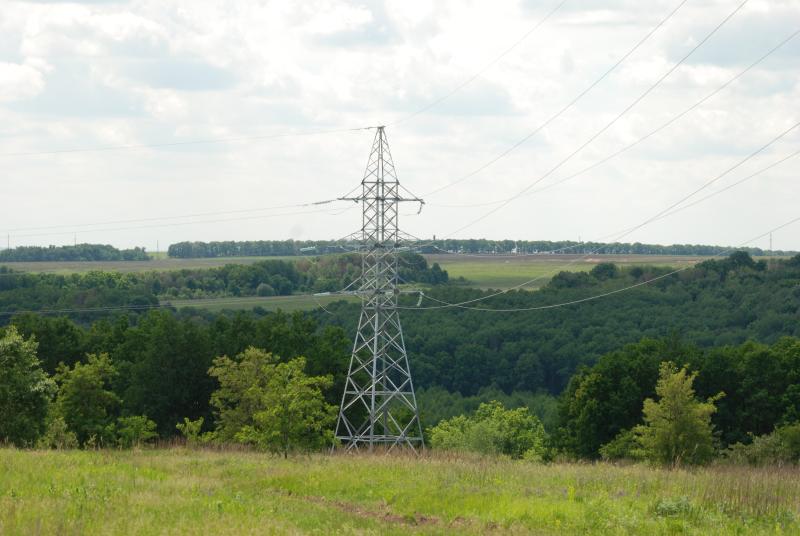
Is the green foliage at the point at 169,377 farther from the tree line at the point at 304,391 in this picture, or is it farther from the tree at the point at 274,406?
the tree at the point at 274,406

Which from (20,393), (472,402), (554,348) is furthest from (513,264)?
(20,393)

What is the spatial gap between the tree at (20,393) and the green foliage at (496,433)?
1792 inches

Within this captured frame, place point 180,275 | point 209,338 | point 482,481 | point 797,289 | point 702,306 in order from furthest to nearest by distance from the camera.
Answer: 1. point 180,275
2. point 702,306
3. point 797,289
4. point 209,338
5. point 482,481

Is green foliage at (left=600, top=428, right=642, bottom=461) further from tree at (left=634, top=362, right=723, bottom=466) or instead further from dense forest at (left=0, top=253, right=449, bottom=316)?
dense forest at (left=0, top=253, right=449, bottom=316)

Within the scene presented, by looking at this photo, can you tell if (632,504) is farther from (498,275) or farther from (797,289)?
(498,275)

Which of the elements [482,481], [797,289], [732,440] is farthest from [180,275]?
[482,481]

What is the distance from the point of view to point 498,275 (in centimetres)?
19950

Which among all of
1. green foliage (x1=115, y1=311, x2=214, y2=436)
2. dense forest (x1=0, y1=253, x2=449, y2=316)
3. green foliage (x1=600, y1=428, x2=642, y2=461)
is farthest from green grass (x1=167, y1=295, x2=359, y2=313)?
green foliage (x1=600, y1=428, x2=642, y2=461)

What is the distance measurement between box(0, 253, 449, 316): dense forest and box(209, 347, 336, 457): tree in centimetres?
7041

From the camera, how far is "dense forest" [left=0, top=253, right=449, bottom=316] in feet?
438

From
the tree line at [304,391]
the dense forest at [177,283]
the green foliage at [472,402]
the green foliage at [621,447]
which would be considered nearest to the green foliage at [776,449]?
the tree line at [304,391]

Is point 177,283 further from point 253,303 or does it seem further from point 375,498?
point 375,498

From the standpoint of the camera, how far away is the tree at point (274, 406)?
39000mm

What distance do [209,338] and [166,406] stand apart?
6.86 m
